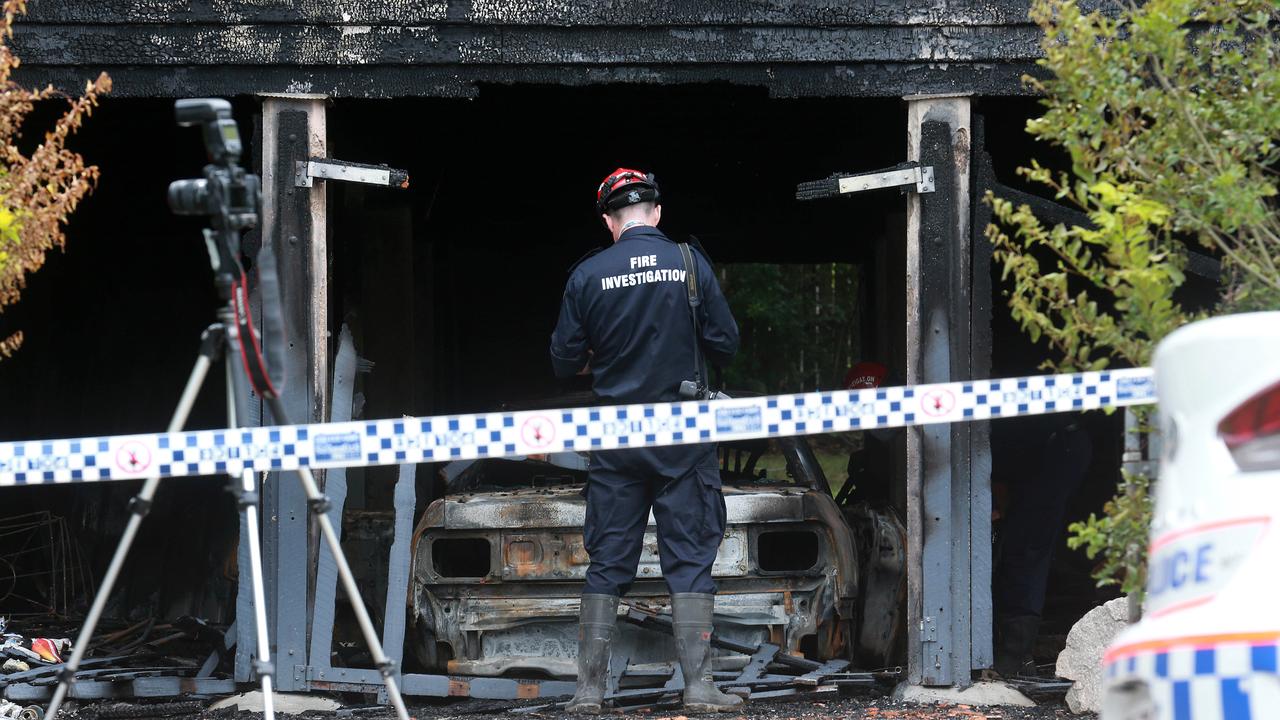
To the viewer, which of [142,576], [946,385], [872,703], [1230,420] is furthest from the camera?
[142,576]

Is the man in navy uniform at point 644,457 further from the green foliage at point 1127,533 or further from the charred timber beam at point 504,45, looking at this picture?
the green foliage at point 1127,533

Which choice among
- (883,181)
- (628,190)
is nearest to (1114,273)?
(883,181)

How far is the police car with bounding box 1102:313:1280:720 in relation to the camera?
2217 millimetres

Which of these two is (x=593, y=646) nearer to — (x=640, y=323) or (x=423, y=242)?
(x=640, y=323)

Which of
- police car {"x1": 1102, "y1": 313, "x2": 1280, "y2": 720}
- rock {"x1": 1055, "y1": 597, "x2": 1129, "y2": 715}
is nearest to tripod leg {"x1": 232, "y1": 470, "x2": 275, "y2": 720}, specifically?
police car {"x1": 1102, "y1": 313, "x2": 1280, "y2": 720}

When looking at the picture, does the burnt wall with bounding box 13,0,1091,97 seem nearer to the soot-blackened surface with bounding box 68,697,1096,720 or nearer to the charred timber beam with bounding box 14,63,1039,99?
the charred timber beam with bounding box 14,63,1039,99

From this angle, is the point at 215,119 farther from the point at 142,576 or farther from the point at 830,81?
the point at 142,576

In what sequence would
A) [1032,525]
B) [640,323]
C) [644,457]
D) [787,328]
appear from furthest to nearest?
[787,328] → [1032,525] → [640,323] → [644,457]

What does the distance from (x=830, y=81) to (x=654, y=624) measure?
101 inches

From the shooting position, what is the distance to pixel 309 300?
601cm

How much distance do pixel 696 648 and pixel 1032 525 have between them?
2.54 m

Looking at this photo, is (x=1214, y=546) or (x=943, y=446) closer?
(x=1214, y=546)

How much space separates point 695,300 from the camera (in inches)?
214

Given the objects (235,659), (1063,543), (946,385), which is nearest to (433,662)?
(235,659)
